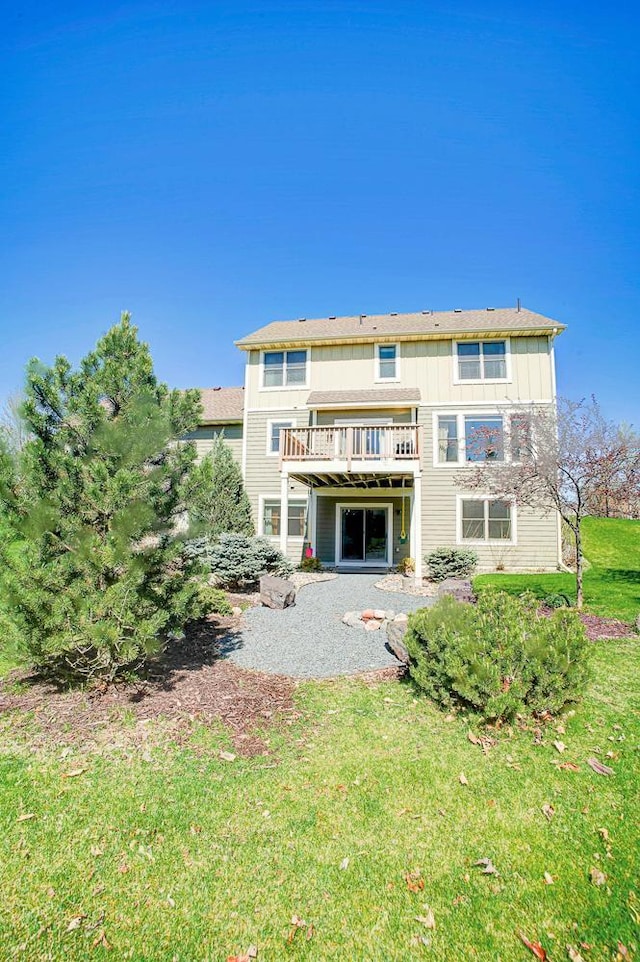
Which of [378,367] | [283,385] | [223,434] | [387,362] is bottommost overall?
[223,434]

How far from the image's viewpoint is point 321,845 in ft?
9.58

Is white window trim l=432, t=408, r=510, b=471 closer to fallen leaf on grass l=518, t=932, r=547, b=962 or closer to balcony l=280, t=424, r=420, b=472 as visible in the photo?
balcony l=280, t=424, r=420, b=472

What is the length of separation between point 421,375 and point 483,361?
2.42m

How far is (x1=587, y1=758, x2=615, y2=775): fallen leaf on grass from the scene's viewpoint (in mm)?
3754

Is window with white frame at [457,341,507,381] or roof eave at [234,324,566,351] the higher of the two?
roof eave at [234,324,566,351]

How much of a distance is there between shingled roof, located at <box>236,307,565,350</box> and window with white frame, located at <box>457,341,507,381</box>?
0.46 metres

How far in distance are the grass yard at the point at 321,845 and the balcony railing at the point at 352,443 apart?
10.2 metres

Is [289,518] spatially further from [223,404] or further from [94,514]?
[94,514]

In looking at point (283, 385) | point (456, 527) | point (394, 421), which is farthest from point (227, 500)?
point (456, 527)

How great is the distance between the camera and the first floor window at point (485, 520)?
16.0m

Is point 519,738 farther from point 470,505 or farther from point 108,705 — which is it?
point 470,505

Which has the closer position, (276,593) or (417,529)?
(276,593)

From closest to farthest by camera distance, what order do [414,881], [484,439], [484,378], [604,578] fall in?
[414,881] → [604,578] → [484,439] → [484,378]

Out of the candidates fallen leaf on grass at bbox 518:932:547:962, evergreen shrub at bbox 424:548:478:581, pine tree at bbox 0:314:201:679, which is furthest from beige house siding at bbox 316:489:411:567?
fallen leaf on grass at bbox 518:932:547:962
